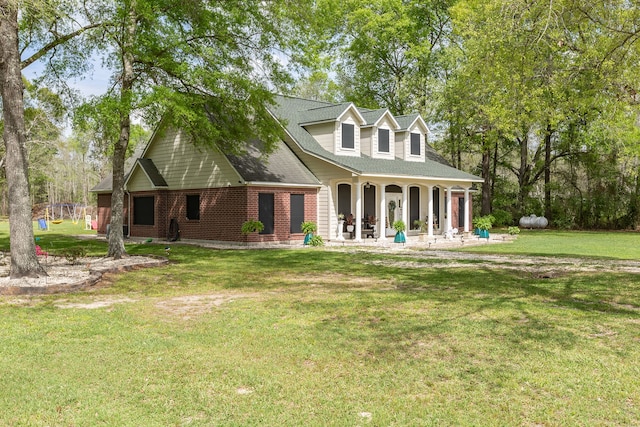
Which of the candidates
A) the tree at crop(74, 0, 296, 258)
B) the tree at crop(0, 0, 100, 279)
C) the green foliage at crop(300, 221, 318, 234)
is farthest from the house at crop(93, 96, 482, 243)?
the tree at crop(0, 0, 100, 279)

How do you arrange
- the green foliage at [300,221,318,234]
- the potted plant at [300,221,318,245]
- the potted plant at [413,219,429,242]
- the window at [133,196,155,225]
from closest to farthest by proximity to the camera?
1. the potted plant at [300,221,318,245]
2. the green foliage at [300,221,318,234]
3. the window at [133,196,155,225]
4. the potted plant at [413,219,429,242]

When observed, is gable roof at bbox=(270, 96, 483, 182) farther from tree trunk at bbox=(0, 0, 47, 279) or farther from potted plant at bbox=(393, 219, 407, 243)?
tree trunk at bbox=(0, 0, 47, 279)

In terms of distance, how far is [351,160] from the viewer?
24.5 metres

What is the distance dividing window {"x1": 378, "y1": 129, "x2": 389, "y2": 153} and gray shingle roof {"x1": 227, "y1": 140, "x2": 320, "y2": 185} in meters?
4.41

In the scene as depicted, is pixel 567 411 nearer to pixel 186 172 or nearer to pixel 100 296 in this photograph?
pixel 100 296

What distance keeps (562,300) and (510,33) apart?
17.8 ft

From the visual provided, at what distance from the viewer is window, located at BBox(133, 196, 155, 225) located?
86.6 feet

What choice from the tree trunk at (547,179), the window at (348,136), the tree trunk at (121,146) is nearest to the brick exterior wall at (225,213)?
the window at (348,136)

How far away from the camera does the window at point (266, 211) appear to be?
22.1 m

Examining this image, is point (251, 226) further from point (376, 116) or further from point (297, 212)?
point (376, 116)

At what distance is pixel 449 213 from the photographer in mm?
26562

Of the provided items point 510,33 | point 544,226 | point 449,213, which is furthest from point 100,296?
point 544,226

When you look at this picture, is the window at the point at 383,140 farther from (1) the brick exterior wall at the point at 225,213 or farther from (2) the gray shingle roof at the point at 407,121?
(1) the brick exterior wall at the point at 225,213

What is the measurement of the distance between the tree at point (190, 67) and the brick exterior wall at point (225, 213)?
4071 mm
